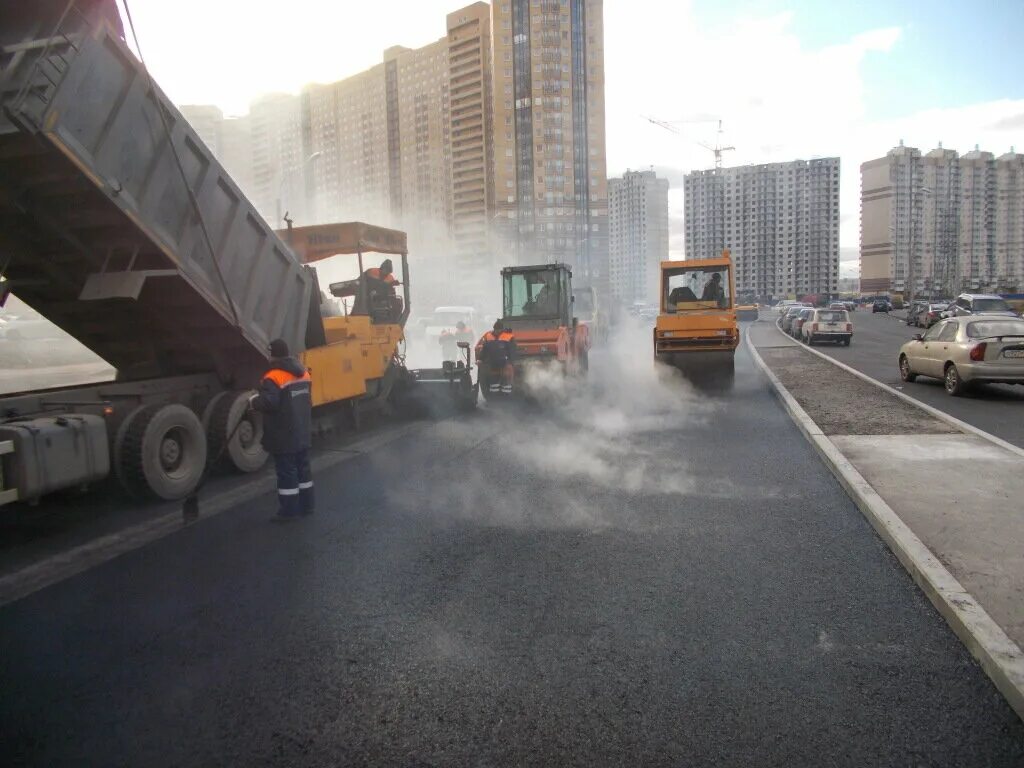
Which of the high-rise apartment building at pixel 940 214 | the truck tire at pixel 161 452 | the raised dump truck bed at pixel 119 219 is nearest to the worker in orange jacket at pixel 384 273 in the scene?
the raised dump truck bed at pixel 119 219

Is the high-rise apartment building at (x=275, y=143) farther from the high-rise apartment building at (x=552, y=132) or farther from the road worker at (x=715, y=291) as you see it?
the road worker at (x=715, y=291)

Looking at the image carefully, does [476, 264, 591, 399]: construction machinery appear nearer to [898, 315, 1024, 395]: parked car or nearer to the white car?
[898, 315, 1024, 395]: parked car

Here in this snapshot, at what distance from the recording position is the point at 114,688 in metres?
3.45

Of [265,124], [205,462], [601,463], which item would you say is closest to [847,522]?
[601,463]

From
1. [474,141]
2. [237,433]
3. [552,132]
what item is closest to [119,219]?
[237,433]

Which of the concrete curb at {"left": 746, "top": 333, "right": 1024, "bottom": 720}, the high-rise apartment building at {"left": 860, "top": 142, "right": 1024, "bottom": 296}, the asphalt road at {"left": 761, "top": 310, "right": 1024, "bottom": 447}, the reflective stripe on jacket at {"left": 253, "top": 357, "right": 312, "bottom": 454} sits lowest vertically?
the asphalt road at {"left": 761, "top": 310, "right": 1024, "bottom": 447}

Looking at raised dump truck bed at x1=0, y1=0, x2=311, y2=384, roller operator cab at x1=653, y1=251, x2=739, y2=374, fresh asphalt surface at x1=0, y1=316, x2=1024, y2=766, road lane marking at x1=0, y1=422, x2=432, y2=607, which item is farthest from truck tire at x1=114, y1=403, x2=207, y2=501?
roller operator cab at x1=653, y1=251, x2=739, y2=374

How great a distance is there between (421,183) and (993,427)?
93.9m

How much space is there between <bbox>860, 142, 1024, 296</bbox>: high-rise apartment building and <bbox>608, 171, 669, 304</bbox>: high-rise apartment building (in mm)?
35422

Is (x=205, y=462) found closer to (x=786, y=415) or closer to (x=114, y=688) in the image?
(x=114, y=688)

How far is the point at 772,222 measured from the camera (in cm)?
10819

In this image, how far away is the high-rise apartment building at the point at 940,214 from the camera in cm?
9450

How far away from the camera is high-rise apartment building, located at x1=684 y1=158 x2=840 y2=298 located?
107 metres

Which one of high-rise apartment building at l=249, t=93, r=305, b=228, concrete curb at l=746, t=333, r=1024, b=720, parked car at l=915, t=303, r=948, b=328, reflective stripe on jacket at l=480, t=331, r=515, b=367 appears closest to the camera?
concrete curb at l=746, t=333, r=1024, b=720
